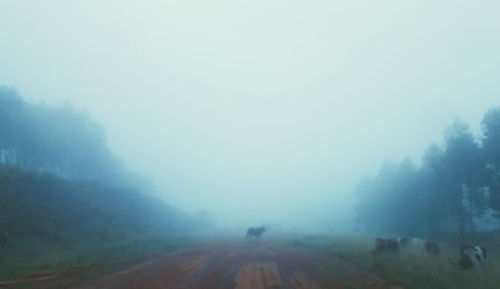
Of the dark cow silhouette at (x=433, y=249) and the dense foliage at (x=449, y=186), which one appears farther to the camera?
the dense foliage at (x=449, y=186)

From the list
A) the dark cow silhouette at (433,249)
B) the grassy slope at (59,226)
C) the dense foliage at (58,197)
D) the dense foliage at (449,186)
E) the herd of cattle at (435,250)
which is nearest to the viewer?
the herd of cattle at (435,250)

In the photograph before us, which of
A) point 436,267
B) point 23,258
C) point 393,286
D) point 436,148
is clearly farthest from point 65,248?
point 436,148

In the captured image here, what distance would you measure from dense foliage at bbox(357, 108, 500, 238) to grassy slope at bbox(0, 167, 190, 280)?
115 feet

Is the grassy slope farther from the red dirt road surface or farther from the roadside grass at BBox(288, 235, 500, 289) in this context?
the roadside grass at BBox(288, 235, 500, 289)

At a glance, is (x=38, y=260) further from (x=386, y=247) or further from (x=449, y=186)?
(x=449, y=186)

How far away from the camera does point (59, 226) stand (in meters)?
36.2

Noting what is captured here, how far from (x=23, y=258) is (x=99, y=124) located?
56394 millimetres

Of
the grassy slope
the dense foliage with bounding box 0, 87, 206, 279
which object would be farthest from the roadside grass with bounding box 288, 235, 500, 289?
the dense foliage with bounding box 0, 87, 206, 279

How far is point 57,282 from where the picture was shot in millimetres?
15867

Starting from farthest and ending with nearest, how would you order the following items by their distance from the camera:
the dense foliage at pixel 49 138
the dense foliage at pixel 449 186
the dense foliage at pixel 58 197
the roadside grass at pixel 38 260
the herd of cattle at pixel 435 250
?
the dense foliage at pixel 49 138, the dense foliage at pixel 449 186, the dense foliage at pixel 58 197, the herd of cattle at pixel 435 250, the roadside grass at pixel 38 260

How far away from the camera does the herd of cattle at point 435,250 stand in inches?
904

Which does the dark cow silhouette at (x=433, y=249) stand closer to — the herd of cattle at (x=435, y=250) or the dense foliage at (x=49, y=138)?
the herd of cattle at (x=435, y=250)

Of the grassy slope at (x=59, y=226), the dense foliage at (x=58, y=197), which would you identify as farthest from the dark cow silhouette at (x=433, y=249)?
the dense foliage at (x=58, y=197)

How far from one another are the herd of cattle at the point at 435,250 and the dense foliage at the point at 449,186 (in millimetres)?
9504
